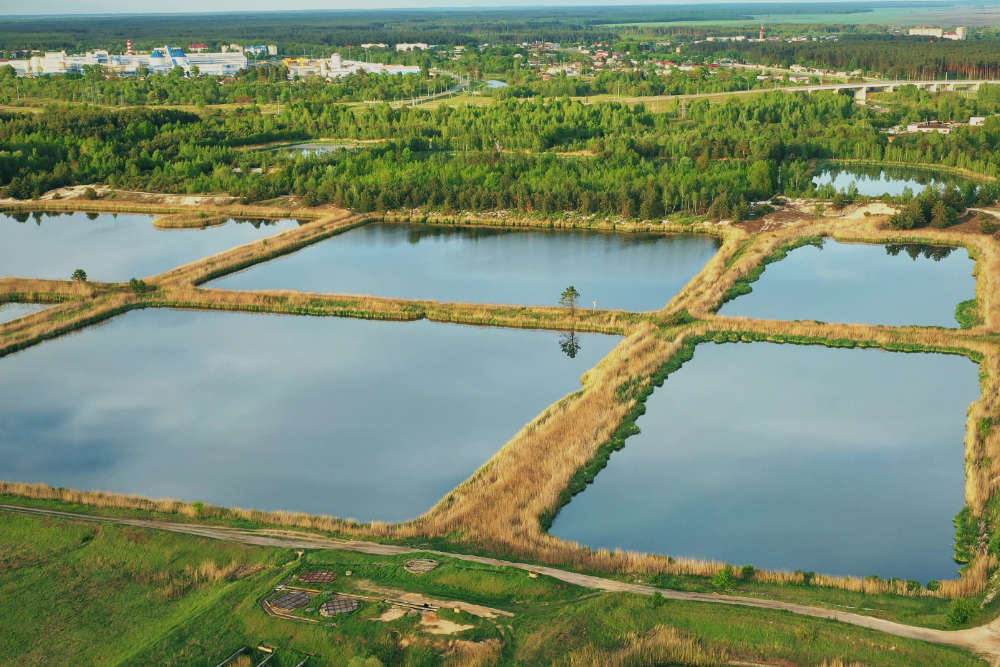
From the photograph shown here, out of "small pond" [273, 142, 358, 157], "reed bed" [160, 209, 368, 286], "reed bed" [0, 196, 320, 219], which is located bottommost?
"reed bed" [160, 209, 368, 286]

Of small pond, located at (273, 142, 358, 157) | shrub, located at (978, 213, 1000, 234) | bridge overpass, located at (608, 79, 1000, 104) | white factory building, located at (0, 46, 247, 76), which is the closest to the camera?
shrub, located at (978, 213, 1000, 234)

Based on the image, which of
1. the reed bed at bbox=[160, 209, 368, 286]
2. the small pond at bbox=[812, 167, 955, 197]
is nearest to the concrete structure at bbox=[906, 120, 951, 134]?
the small pond at bbox=[812, 167, 955, 197]

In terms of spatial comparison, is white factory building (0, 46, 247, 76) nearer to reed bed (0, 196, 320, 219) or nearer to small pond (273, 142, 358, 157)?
small pond (273, 142, 358, 157)

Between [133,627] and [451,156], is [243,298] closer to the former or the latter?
[133,627]

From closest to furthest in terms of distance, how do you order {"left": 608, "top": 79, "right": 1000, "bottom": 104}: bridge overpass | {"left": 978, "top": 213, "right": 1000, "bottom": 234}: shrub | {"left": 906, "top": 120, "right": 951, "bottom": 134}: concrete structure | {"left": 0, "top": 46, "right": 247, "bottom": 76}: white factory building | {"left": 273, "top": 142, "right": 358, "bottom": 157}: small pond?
{"left": 978, "top": 213, "right": 1000, "bottom": 234}: shrub, {"left": 273, "top": 142, "right": 358, "bottom": 157}: small pond, {"left": 906, "top": 120, "right": 951, "bottom": 134}: concrete structure, {"left": 608, "top": 79, "right": 1000, "bottom": 104}: bridge overpass, {"left": 0, "top": 46, "right": 247, "bottom": 76}: white factory building

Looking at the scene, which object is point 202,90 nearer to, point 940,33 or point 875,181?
point 875,181

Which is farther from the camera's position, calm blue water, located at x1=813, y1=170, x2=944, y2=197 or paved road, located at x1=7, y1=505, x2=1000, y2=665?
calm blue water, located at x1=813, y1=170, x2=944, y2=197

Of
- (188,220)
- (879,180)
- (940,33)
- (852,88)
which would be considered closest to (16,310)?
(188,220)

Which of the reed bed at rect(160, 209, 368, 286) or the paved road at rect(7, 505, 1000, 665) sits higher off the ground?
the reed bed at rect(160, 209, 368, 286)
